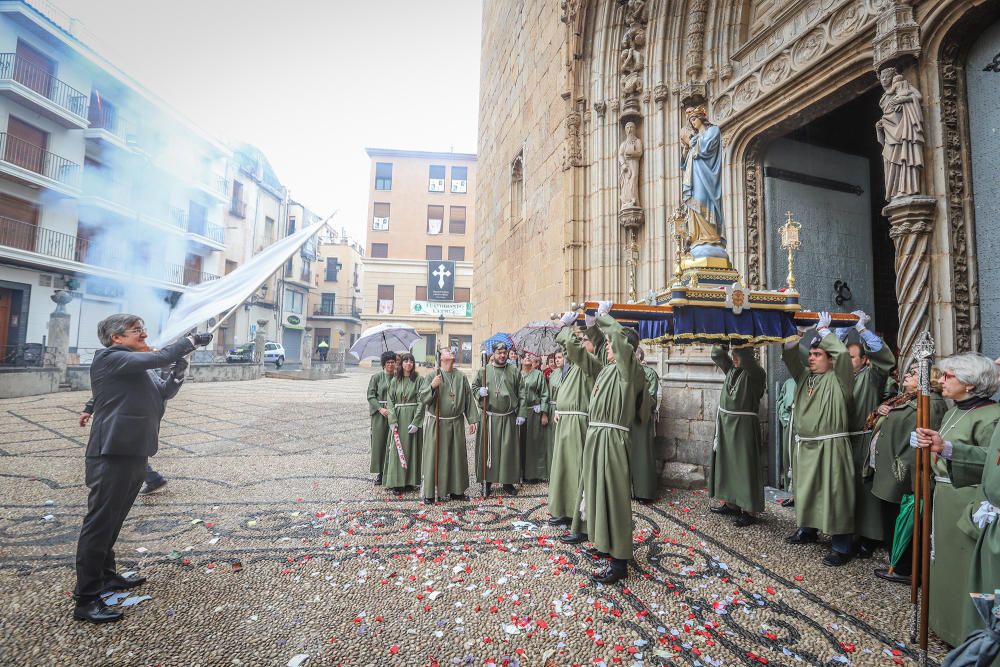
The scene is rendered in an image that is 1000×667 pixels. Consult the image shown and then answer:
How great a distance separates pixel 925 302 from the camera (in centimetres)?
408

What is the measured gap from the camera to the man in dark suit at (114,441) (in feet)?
9.96

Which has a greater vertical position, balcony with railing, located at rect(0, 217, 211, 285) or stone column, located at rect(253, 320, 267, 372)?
balcony with railing, located at rect(0, 217, 211, 285)

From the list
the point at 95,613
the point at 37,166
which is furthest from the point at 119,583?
the point at 37,166

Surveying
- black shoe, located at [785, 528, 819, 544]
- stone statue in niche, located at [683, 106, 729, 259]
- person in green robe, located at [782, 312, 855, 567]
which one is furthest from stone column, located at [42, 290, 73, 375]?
black shoe, located at [785, 528, 819, 544]

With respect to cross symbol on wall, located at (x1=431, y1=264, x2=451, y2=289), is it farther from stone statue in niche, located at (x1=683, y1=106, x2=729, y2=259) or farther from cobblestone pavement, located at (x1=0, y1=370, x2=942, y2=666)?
stone statue in niche, located at (x1=683, y1=106, x2=729, y2=259)

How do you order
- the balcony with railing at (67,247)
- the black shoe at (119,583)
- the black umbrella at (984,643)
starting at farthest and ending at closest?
the balcony with railing at (67,247) < the black shoe at (119,583) < the black umbrella at (984,643)

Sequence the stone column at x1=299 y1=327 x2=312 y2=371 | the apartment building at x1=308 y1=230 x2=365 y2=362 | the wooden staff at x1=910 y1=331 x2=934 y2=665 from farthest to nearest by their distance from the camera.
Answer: the apartment building at x1=308 y1=230 x2=365 y2=362 < the stone column at x1=299 y1=327 x2=312 y2=371 < the wooden staff at x1=910 y1=331 x2=934 y2=665

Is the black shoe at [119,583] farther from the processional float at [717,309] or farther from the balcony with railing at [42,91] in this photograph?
the balcony with railing at [42,91]

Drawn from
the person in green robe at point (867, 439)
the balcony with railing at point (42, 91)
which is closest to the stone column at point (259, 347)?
the balcony with railing at point (42, 91)

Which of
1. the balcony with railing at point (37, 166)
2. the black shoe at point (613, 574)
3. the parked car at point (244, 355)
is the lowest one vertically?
the black shoe at point (613, 574)

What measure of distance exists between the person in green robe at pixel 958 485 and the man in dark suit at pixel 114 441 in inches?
192

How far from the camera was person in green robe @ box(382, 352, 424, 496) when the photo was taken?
19.0 feet

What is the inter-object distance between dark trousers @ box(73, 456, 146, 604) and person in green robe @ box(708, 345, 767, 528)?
5176 millimetres

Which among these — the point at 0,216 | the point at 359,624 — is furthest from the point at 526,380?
the point at 0,216
